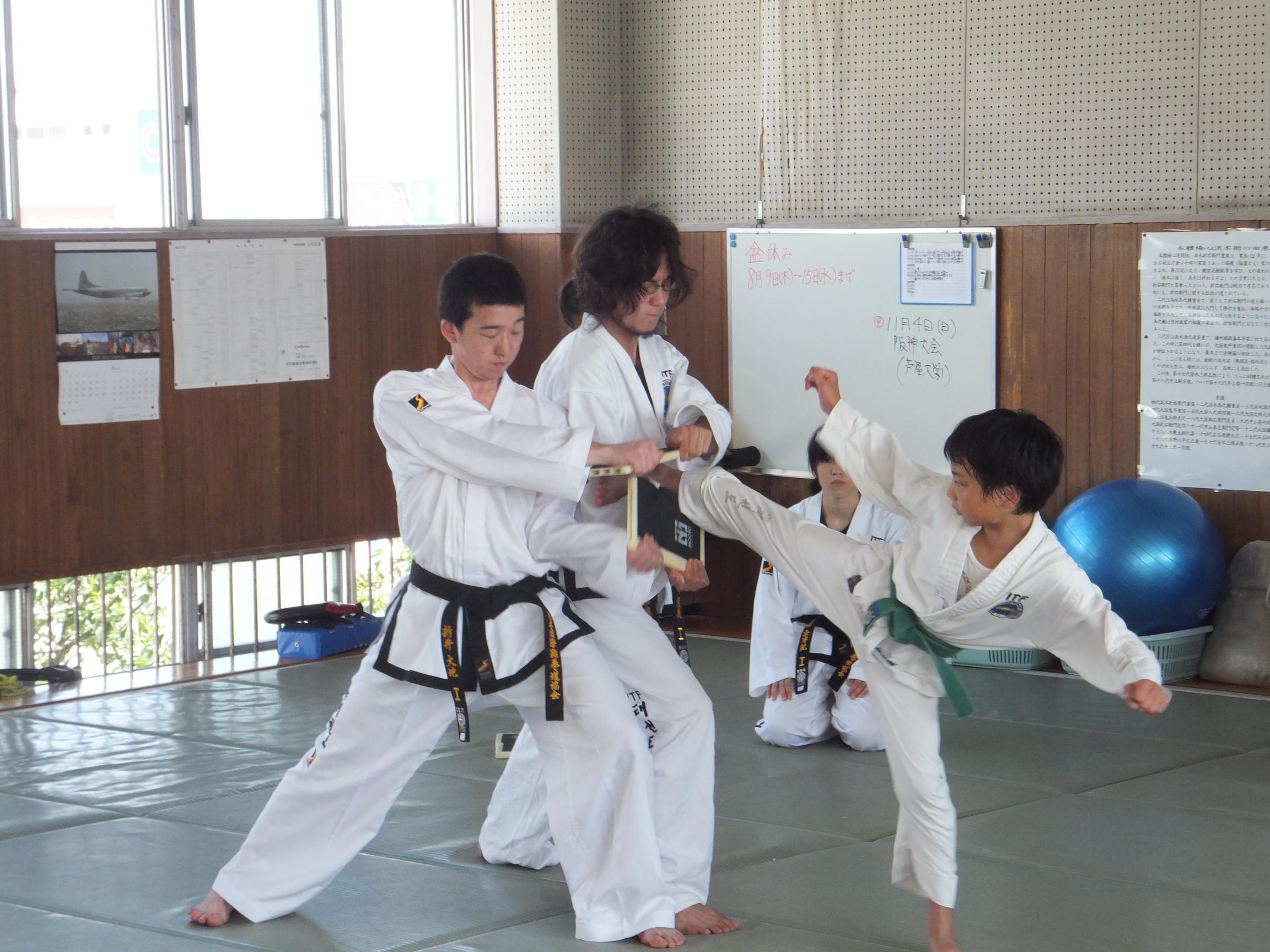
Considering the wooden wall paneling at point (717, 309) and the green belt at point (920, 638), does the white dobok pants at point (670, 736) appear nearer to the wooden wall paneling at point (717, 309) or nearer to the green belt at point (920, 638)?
the green belt at point (920, 638)

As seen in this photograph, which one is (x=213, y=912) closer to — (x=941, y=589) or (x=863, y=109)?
(x=941, y=589)

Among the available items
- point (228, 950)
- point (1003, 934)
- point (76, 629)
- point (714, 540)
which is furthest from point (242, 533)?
point (1003, 934)

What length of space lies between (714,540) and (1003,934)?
11.3 ft

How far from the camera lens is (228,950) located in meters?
2.68

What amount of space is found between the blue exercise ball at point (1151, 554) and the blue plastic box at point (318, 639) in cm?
241

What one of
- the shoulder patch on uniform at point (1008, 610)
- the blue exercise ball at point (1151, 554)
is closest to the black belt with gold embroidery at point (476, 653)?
the shoulder patch on uniform at point (1008, 610)

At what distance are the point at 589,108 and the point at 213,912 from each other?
14.0ft

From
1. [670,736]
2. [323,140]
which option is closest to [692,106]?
[323,140]

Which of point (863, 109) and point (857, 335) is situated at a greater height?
point (863, 109)

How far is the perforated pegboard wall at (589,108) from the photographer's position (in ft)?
20.6

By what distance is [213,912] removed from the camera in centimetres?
280

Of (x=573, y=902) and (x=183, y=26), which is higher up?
(x=183, y=26)

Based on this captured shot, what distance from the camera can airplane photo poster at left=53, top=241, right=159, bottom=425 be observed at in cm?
518

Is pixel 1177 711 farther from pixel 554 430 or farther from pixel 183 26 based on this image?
pixel 183 26
